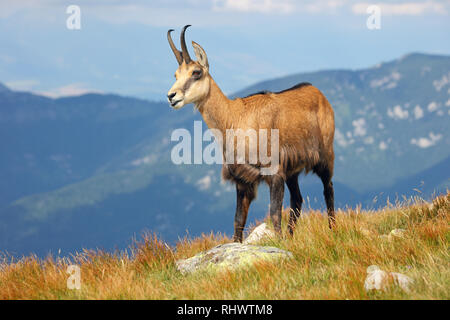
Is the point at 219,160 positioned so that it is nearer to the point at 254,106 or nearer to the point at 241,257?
the point at 254,106

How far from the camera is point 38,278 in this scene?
8039mm

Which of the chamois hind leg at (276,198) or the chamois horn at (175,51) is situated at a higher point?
the chamois horn at (175,51)

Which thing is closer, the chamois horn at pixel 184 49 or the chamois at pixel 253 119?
the chamois horn at pixel 184 49

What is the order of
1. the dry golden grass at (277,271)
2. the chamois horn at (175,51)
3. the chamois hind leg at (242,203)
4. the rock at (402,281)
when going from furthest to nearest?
the chamois hind leg at (242,203) < the chamois horn at (175,51) < the dry golden grass at (277,271) < the rock at (402,281)

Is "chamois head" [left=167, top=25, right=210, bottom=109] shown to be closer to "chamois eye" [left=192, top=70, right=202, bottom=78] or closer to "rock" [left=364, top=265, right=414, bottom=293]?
"chamois eye" [left=192, top=70, right=202, bottom=78]

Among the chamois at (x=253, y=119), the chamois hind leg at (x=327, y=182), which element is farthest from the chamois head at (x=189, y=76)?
the chamois hind leg at (x=327, y=182)

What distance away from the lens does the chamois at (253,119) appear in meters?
8.83

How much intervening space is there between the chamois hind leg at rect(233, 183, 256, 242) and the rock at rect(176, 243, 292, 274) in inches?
45.6

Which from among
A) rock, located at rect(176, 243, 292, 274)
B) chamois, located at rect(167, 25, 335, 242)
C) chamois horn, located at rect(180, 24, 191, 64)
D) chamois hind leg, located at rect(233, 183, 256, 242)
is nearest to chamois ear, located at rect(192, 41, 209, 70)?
chamois, located at rect(167, 25, 335, 242)

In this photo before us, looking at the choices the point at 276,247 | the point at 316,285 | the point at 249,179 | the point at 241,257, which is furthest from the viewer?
the point at 249,179

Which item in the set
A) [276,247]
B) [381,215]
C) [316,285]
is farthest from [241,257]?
[381,215]

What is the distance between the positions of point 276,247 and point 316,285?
1540 millimetres

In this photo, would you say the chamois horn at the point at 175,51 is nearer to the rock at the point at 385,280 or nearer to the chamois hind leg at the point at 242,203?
the chamois hind leg at the point at 242,203

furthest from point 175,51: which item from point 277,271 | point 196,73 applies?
point 277,271
